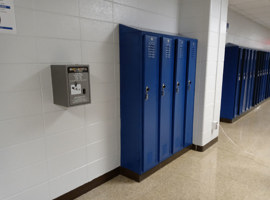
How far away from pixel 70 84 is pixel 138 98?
88cm

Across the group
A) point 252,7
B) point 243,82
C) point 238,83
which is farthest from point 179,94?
point 252,7

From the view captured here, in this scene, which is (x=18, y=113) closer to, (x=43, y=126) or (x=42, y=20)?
(x=43, y=126)

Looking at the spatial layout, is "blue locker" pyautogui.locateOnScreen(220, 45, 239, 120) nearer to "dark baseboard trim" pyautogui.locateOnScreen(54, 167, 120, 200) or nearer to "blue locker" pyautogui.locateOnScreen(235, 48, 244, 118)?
"blue locker" pyautogui.locateOnScreen(235, 48, 244, 118)

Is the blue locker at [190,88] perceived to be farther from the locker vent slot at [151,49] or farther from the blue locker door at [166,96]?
the locker vent slot at [151,49]

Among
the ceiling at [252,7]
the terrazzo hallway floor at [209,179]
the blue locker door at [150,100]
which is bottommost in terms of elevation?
the terrazzo hallway floor at [209,179]

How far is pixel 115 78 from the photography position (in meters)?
2.57

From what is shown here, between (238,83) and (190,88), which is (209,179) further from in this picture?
(238,83)

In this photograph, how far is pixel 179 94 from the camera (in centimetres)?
306

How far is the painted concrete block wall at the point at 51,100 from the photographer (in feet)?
5.68

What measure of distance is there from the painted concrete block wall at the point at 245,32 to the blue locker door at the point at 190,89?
108 inches

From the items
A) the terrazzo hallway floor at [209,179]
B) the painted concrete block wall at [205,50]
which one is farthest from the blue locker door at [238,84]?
the painted concrete block wall at [205,50]

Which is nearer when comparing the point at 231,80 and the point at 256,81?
the point at 231,80

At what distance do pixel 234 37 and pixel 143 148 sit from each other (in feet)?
15.7

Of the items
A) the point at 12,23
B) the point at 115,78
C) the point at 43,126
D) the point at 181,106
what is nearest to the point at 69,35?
the point at 12,23
